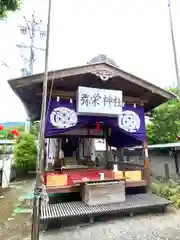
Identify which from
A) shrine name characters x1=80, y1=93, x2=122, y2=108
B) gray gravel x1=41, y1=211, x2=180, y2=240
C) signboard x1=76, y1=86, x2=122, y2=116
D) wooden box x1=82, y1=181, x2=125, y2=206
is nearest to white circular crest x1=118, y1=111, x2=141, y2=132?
signboard x1=76, y1=86, x2=122, y2=116

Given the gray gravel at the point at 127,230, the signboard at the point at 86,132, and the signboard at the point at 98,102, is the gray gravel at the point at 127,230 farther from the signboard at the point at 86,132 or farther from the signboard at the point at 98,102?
the signboard at the point at 86,132

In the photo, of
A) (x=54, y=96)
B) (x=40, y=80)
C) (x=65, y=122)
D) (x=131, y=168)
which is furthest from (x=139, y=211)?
(x=40, y=80)

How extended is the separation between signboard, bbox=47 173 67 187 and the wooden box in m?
0.70

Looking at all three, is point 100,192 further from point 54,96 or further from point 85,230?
point 54,96

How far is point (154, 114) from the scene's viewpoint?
31.9 feet

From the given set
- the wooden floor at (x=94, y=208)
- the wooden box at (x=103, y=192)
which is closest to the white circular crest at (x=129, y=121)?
the wooden box at (x=103, y=192)

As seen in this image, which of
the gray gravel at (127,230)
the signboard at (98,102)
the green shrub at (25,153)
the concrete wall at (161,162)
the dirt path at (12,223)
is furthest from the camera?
the green shrub at (25,153)

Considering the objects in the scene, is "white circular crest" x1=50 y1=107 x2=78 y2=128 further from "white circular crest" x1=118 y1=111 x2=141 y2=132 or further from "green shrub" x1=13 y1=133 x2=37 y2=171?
"green shrub" x1=13 y1=133 x2=37 y2=171

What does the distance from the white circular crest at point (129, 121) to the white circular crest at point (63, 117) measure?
5.37 feet

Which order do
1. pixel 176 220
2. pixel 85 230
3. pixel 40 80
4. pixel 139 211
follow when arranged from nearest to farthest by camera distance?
pixel 85 230
pixel 176 220
pixel 139 211
pixel 40 80

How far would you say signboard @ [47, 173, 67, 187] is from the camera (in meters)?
5.66

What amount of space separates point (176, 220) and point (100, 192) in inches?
78.6

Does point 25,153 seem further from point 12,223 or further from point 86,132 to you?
point 12,223

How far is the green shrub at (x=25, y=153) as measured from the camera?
13.0 m
